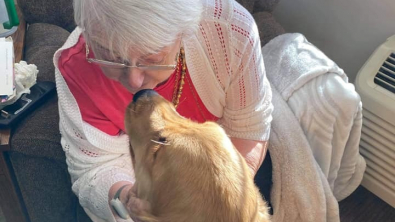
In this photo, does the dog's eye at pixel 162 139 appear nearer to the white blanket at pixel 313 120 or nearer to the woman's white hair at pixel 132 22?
the woman's white hair at pixel 132 22

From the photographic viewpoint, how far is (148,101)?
103 cm

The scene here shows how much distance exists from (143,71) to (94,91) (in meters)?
0.19

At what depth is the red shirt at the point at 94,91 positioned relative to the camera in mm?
1146

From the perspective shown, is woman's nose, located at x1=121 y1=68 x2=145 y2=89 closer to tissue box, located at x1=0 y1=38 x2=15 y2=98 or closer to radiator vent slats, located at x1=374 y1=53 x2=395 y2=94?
tissue box, located at x1=0 y1=38 x2=15 y2=98

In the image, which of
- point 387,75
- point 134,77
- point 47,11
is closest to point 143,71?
point 134,77

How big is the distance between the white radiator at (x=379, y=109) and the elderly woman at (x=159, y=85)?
0.63 metres

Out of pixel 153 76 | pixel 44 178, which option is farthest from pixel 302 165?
pixel 44 178

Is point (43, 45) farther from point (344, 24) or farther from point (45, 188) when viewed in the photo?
point (344, 24)

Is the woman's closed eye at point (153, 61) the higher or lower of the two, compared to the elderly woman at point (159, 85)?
higher

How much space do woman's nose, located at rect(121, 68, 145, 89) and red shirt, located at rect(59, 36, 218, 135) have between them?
0.14m

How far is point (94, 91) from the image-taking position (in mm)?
1148

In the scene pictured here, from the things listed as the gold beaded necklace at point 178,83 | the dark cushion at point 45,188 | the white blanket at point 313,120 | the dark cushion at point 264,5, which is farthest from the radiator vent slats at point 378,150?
the dark cushion at point 45,188

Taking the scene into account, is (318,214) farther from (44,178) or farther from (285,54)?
(44,178)

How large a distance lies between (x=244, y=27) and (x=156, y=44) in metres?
0.32
